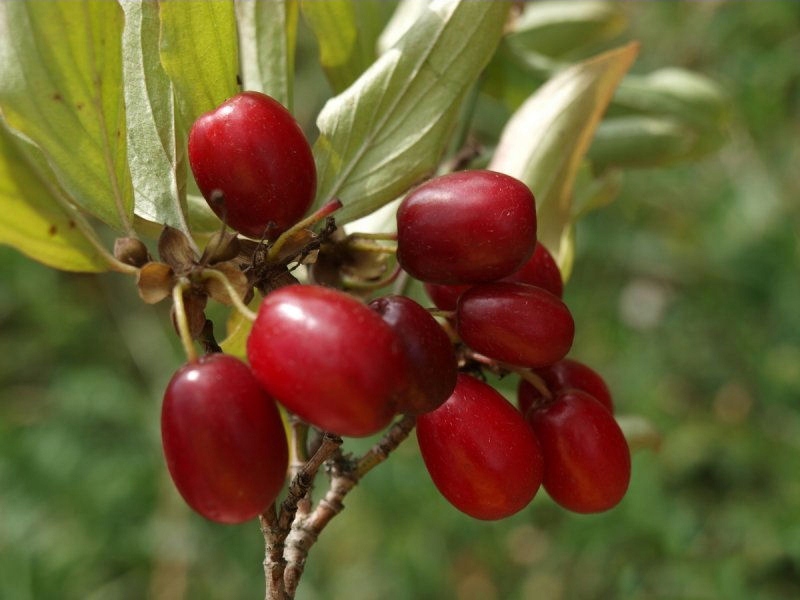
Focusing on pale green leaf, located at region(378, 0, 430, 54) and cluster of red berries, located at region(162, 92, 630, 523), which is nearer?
cluster of red berries, located at region(162, 92, 630, 523)

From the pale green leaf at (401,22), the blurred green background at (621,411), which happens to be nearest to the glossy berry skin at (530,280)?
the pale green leaf at (401,22)

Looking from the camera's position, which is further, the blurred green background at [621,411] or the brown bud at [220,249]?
the blurred green background at [621,411]

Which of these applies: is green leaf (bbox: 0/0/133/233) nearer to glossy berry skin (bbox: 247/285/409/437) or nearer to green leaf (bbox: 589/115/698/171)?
glossy berry skin (bbox: 247/285/409/437)

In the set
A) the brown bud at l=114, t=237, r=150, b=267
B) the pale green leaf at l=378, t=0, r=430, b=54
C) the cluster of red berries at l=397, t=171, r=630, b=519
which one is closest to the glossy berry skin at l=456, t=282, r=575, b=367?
the cluster of red berries at l=397, t=171, r=630, b=519

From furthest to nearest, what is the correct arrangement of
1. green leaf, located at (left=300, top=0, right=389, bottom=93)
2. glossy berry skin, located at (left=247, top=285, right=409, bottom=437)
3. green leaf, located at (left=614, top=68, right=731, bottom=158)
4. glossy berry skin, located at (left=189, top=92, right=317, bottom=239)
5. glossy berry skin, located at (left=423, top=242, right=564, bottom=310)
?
green leaf, located at (left=614, top=68, right=731, bottom=158) → green leaf, located at (left=300, top=0, right=389, bottom=93) → glossy berry skin, located at (left=423, top=242, right=564, bottom=310) → glossy berry skin, located at (left=189, top=92, right=317, bottom=239) → glossy berry skin, located at (left=247, top=285, right=409, bottom=437)

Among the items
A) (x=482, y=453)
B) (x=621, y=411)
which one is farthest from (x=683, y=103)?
(x=621, y=411)

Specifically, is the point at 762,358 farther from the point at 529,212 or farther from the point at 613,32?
the point at 529,212

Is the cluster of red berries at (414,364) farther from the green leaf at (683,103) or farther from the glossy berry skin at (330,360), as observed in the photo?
the green leaf at (683,103)
